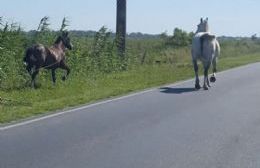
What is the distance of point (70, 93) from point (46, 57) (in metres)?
2.42

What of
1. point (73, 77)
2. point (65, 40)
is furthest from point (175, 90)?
point (73, 77)

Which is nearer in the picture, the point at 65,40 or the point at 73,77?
the point at 65,40

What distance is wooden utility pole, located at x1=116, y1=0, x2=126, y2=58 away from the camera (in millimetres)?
31500

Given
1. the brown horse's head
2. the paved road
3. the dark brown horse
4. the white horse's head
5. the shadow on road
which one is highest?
the white horse's head

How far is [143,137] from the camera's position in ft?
37.8

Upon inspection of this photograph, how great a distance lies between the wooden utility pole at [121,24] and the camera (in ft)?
103

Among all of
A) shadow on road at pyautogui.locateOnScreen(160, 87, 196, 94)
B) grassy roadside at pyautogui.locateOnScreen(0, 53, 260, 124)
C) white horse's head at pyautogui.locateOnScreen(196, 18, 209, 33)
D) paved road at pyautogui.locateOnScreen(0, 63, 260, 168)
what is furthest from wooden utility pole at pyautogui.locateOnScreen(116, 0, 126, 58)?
paved road at pyautogui.locateOnScreen(0, 63, 260, 168)

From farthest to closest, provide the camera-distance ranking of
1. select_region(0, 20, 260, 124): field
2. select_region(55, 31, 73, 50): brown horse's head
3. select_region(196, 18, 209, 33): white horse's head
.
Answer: select_region(196, 18, 209, 33): white horse's head → select_region(55, 31, 73, 50): brown horse's head → select_region(0, 20, 260, 124): field

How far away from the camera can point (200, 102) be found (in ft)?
57.0

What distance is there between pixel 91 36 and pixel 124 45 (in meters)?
2.68

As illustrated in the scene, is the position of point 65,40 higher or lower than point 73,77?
higher

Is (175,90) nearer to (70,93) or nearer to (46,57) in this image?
(70,93)

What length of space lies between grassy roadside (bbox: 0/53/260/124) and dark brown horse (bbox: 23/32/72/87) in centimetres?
58

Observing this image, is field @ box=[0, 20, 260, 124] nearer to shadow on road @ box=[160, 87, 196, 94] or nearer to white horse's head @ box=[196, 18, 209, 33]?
shadow on road @ box=[160, 87, 196, 94]
